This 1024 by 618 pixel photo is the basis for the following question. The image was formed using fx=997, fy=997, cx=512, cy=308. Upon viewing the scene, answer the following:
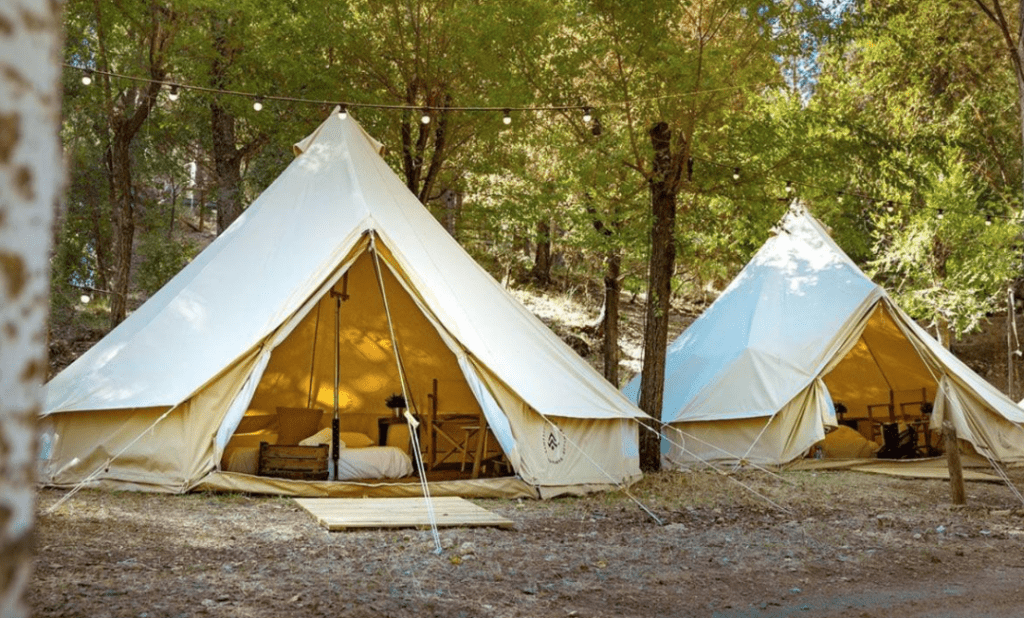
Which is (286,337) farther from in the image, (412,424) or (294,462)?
(412,424)

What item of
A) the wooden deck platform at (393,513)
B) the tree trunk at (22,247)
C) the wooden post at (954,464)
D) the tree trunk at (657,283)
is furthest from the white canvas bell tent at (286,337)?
the tree trunk at (22,247)

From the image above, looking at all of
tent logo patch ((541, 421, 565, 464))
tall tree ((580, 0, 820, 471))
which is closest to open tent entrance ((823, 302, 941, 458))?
tall tree ((580, 0, 820, 471))

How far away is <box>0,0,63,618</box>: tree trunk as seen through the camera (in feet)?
1.85

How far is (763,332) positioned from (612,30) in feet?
14.8

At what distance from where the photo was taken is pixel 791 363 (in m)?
11.4

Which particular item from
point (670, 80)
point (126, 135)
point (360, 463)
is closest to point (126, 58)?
point (126, 135)

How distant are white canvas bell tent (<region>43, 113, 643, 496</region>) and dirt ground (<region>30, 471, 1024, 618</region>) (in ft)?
1.26

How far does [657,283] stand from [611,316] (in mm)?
3451

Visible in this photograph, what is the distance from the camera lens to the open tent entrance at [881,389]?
12.9 metres

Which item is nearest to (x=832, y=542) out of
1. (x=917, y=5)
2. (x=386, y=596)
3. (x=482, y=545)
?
(x=482, y=545)

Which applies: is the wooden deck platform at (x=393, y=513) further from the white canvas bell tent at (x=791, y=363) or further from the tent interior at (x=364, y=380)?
the white canvas bell tent at (x=791, y=363)

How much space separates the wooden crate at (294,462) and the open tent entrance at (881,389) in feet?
23.0

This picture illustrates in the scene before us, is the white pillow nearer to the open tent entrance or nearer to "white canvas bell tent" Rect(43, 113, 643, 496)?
"white canvas bell tent" Rect(43, 113, 643, 496)

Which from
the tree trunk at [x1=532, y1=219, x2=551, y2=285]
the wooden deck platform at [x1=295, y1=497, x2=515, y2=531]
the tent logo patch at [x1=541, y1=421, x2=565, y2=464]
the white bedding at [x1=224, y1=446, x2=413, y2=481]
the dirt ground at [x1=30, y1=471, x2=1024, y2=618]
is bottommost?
the dirt ground at [x1=30, y1=471, x2=1024, y2=618]
